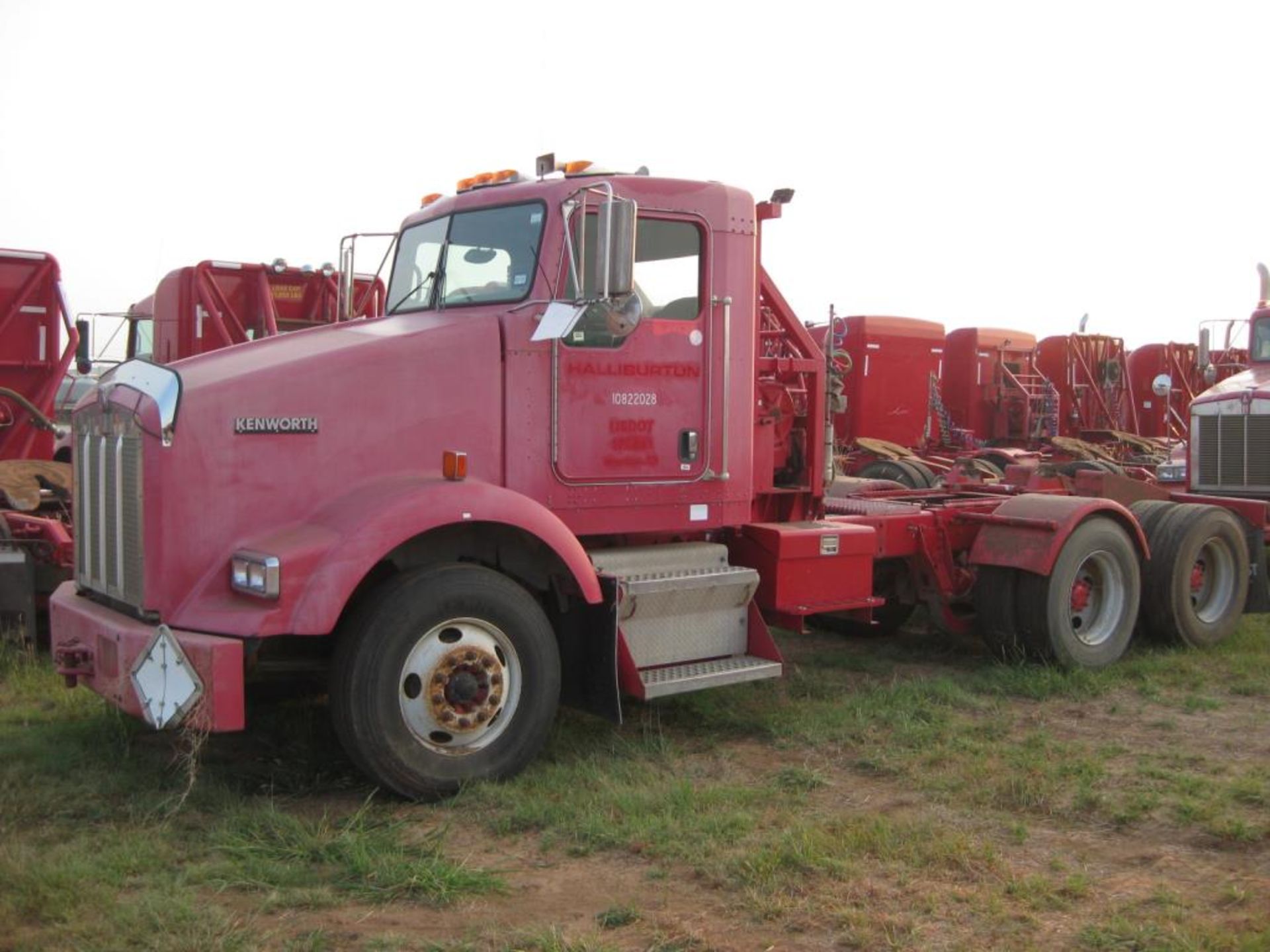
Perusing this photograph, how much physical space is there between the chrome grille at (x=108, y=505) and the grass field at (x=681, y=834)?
0.81 meters

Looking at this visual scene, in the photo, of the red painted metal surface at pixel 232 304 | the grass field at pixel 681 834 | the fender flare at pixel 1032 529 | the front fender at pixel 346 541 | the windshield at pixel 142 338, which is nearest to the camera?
the grass field at pixel 681 834

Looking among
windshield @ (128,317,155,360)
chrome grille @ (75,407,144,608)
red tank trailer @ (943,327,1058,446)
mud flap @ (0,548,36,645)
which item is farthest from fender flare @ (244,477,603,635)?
red tank trailer @ (943,327,1058,446)

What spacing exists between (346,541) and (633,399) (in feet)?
5.77

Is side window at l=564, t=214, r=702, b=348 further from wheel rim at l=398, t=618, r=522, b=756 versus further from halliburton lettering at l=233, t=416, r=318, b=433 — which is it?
wheel rim at l=398, t=618, r=522, b=756

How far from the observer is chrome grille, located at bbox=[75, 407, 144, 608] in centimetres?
523

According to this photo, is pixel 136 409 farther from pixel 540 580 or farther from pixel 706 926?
pixel 706 926

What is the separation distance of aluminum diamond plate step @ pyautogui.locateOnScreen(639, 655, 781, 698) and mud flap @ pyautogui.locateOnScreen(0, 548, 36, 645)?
402 centimetres

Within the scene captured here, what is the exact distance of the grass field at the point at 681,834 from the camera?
4020 mm

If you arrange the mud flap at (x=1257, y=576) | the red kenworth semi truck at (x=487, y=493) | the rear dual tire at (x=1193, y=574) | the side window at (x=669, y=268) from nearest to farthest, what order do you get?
the red kenworth semi truck at (x=487, y=493), the side window at (x=669, y=268), the rear dual tire at (x=1193, y=574), the mud flap at (x=1257, y=576)

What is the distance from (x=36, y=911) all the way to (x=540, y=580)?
2499 mm

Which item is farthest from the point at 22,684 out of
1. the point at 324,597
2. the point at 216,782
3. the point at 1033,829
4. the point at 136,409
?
the point at 1033,829

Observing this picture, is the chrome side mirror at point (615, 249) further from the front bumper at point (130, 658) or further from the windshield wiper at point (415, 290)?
the front bumper at point (130, 658)

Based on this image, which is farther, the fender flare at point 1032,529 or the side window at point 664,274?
the fender flare at point 1032,529

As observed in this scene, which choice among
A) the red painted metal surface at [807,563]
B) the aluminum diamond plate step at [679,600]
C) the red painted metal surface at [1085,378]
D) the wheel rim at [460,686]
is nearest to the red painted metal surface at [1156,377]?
the red painted metal surface at [1085,378]
